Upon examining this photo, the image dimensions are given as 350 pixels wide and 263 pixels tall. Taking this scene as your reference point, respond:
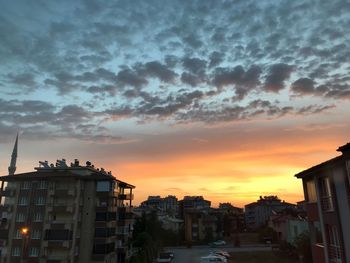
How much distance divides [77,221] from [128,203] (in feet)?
51.5

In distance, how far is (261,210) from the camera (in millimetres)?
157625

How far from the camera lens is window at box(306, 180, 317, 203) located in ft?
86.3

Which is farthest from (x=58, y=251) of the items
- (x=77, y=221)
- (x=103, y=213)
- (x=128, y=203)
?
(x=128, y=203)

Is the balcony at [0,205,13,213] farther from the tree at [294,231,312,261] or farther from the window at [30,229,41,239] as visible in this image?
the tree at [294,231,312,261]

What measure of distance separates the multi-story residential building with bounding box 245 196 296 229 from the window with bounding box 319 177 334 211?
13403 centimetres

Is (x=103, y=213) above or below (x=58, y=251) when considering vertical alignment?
above

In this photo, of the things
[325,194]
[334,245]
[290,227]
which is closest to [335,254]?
[334,245]

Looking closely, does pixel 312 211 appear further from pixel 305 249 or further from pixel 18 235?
pixel 18 235

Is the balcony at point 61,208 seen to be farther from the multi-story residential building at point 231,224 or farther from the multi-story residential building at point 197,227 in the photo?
the multi-story residential building at point 231,224

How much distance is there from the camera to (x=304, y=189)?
28.6 meters

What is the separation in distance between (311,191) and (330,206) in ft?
13.4

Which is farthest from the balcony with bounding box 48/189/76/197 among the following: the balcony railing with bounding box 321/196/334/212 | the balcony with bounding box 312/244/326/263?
the balcony railing with bounding box 321/196/334/212

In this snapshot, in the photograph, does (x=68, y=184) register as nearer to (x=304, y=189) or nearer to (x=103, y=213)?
(x=103, y=213)

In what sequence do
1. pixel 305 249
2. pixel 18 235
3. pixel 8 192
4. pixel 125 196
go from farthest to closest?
1. pixel 125 196
2. pixel 8 192
3. pixel 18 235
4. pixel 305 249
